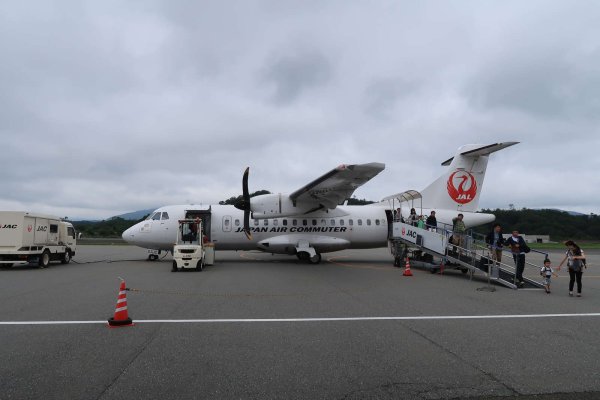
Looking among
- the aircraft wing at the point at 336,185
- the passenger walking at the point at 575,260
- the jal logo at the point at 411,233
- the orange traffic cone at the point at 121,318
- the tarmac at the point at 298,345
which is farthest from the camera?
the jal logo at the point at 411,233

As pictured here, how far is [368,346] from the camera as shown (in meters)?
6.01

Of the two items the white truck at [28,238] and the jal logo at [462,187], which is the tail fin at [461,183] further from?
the white truck at [28,238]

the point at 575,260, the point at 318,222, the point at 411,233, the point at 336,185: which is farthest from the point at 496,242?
the point at 318,222

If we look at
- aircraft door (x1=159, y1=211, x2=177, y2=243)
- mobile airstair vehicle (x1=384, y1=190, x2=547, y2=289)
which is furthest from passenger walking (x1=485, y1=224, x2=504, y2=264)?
aircraft door (x1=159, y1=211, x2=177, y2=243)

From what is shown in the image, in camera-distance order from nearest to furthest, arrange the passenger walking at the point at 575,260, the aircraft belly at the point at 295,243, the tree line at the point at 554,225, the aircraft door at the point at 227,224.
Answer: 1. the passenger walking at the point at 575,260
2. the aircraft belly at the point at 295,243
3. the aircraft door at the point at 227,224
4. the tree line at the point at 554,225

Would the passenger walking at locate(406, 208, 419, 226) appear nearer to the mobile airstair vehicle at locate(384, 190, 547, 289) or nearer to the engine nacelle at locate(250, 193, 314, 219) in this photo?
the mobile airstair vehicle at locate(384, 190, 547, 289)

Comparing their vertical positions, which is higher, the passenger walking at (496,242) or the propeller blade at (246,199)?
the propeller blade at (246,199)

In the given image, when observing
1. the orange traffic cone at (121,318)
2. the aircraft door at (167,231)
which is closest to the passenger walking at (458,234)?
the aircraft door at (167,231)

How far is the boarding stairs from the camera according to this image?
1374cm

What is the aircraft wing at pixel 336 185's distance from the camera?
14.5m

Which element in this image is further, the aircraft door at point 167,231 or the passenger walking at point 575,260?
the aircraft door at point 167,231

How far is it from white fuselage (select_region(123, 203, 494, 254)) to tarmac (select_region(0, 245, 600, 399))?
29.7 ft

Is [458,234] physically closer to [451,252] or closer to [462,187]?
[451,252]

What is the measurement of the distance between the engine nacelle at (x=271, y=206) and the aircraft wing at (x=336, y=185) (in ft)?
1.37
